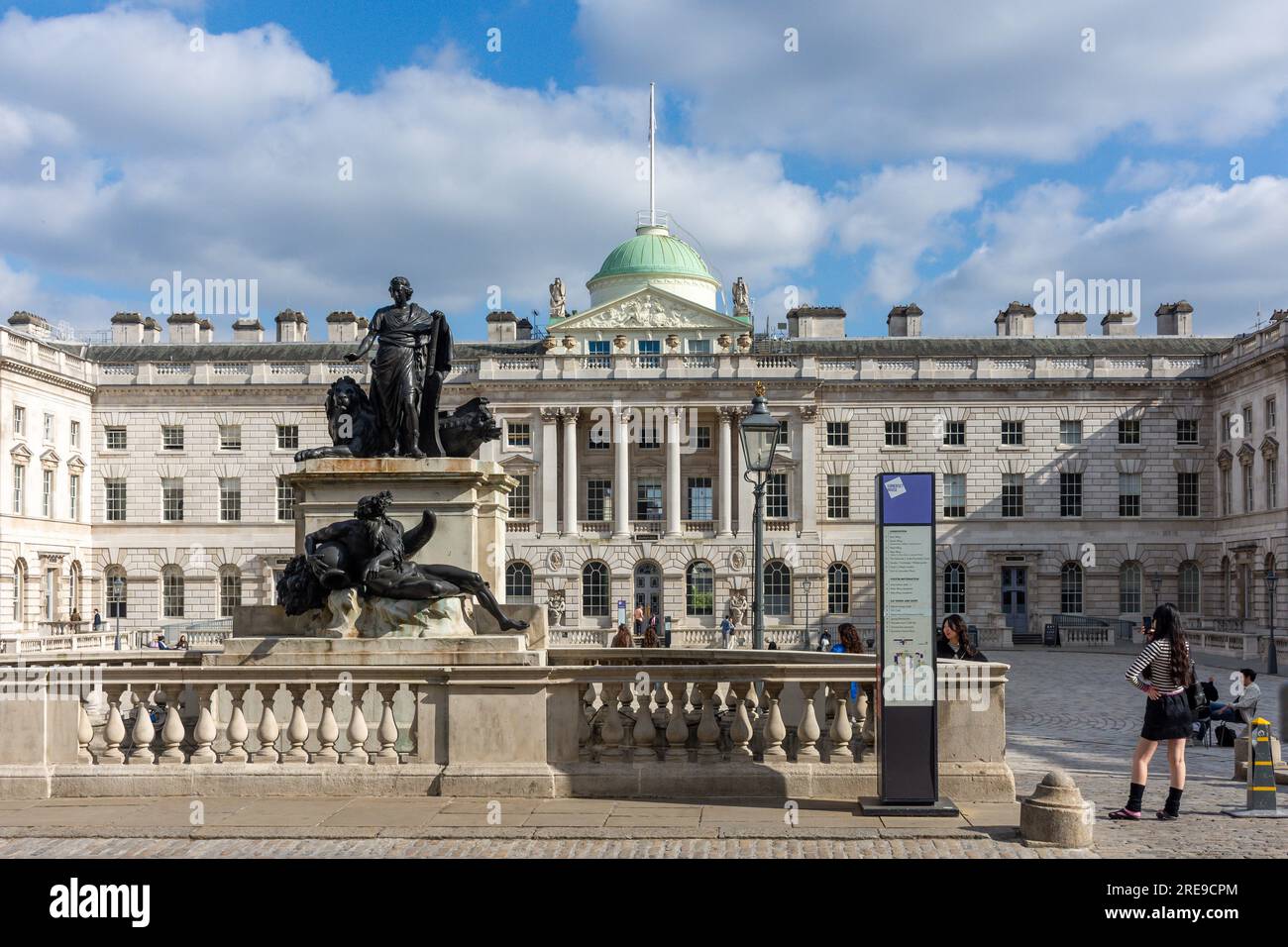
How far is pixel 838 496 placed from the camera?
66.6 metres

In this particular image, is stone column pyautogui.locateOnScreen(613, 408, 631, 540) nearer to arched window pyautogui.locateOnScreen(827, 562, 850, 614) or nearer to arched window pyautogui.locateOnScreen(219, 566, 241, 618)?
arched window pyautogui.locateOnScreen(827, 562, 850, 614)

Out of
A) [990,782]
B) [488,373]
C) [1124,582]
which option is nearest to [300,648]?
[990,782]

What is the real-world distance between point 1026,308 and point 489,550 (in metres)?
62.7

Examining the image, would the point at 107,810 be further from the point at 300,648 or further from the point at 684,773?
the point at 684,773

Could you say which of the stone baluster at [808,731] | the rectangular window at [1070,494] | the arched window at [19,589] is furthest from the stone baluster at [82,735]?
the rectangular window at [1070,494]

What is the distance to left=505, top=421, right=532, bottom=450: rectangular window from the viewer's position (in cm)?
6681

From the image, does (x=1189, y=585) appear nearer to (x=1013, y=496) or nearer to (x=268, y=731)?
(x=1013, y=496)

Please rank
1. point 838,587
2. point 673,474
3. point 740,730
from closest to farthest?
point 740,730, point 673,474, point 838,587

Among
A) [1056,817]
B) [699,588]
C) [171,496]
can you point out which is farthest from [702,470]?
[1056,817]

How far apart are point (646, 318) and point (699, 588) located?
1477 centimetres

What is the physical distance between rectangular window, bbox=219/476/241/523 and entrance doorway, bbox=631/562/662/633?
2141cm

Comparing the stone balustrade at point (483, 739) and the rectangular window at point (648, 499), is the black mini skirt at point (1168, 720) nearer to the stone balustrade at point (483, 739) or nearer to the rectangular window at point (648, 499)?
the stone balustrade at point (483, 739)

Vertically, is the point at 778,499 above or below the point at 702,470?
below

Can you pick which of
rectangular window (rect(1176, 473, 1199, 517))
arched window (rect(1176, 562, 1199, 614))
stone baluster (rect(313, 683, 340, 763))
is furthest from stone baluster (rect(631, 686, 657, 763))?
rectangular window (rect(1176, 473, 1199, 517))
